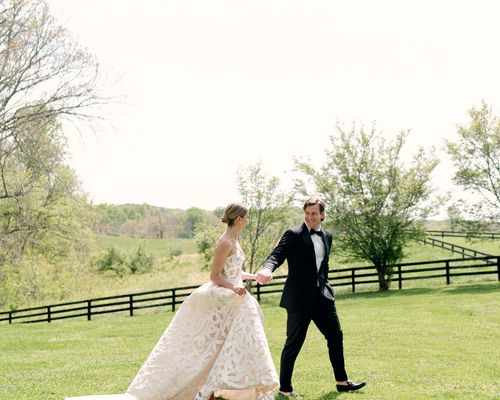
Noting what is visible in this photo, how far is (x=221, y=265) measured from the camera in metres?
6.38

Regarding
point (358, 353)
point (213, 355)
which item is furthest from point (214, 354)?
point (358, 353)

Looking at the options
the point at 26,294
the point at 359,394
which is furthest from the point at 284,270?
the point at 359,394

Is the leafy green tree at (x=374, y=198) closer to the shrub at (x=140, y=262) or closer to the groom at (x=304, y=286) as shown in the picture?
the groom at (x=304, y=286)

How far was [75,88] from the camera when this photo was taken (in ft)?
70.0

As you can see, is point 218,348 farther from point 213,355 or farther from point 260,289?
point 260,289

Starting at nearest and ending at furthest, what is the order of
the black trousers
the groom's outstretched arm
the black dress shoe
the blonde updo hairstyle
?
the blonde updo hairstyle, the groom's outstretched arm, the black trousers, the black dress shoe

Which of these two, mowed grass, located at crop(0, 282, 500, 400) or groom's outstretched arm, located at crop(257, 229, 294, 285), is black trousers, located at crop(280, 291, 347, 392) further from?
groom's outstretched arm, located at crop(257, 229, 294, 285)

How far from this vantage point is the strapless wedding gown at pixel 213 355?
609cm

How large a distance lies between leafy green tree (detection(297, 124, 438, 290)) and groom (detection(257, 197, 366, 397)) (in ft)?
72.5

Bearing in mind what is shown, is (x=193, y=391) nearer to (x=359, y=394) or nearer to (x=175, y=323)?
(x=175, y=323)

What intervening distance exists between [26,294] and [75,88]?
56.7ft

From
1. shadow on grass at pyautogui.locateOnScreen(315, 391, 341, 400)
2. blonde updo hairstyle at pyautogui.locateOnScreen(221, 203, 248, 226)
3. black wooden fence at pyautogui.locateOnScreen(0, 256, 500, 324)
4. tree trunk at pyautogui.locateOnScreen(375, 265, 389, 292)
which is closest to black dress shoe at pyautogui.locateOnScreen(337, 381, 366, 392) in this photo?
shadow on grass at pyautogui.locateOnScreen(315, 391, 341, 400)

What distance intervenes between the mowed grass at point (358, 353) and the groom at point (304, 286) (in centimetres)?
64

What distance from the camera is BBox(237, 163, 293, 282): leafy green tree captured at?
96.7 feet
